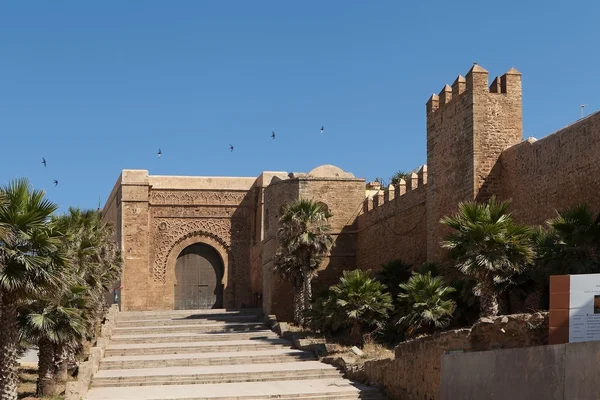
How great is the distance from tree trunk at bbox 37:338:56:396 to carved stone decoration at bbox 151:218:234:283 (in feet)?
49.8

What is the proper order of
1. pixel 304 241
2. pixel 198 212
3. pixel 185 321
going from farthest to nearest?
pixel 198 212 → pixel 185 321 → pixel 304 241

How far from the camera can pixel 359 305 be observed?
68.2 ft

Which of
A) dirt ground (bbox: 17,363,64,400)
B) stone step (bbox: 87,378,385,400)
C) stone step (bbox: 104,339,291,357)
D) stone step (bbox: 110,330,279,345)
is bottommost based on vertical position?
dirt ground (bbox: 17,363,64,400)

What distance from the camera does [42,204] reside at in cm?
1405

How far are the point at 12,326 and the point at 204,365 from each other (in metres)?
7.00

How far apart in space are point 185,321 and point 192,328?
1327 mm

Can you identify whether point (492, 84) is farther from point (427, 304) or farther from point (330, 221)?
point (330, 221)

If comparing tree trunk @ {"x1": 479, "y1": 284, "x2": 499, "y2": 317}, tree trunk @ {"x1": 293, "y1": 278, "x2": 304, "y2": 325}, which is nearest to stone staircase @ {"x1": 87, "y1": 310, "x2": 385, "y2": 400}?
tree trunk @ {"x1": 293, "y1": 278, "x2": 304, "y2": 325}

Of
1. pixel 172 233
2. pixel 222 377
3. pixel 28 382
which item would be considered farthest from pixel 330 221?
pixel 222 377

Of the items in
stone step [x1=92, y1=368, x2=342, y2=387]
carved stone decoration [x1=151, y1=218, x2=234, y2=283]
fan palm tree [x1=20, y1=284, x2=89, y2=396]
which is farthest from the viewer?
carved stone decoration [x1=151, y1=218, x2=234, y2=283]

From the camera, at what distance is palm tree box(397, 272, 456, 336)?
17953 millimetres

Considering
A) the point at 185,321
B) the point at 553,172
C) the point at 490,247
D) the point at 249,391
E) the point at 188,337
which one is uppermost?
the point at 553,172

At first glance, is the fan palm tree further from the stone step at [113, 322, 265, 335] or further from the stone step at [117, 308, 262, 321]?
the stone step at [117, 308, 262, 321]

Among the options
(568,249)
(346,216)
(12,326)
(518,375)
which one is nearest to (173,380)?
(12,326)
